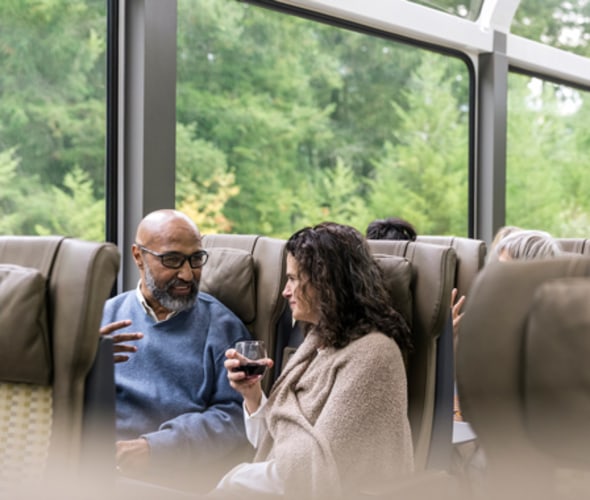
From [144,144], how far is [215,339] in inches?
49.9

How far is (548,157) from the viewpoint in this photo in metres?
6.11

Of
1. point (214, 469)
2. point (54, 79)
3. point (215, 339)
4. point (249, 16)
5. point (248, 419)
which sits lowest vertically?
point (214, 469)

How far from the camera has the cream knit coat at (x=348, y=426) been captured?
192cm

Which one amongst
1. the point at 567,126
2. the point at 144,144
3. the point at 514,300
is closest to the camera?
the point at 514,300

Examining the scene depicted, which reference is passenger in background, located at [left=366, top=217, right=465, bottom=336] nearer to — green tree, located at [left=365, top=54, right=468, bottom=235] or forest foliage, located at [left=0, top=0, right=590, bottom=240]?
forest foliage, located at [left=0, top=0, right=590, bottom=240]

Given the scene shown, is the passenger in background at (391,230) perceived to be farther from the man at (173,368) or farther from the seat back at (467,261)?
the man at (173,368)

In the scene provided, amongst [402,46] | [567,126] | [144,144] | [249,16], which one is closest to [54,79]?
[144,144]

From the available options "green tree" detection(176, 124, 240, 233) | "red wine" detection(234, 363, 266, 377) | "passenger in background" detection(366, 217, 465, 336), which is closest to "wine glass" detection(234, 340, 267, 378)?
"red wine" detection(234, 363, 266, 377)

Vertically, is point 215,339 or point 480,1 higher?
point 480,1

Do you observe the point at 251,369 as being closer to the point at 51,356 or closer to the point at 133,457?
the point at 133,457

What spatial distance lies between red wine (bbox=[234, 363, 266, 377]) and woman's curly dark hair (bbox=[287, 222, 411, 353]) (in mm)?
157

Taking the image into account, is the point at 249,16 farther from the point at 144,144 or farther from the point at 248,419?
the point at 248,419

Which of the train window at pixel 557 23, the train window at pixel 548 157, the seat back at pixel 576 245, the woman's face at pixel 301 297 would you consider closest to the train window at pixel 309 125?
the train window at pixel 548 157

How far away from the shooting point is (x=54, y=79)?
3432 millimetres
